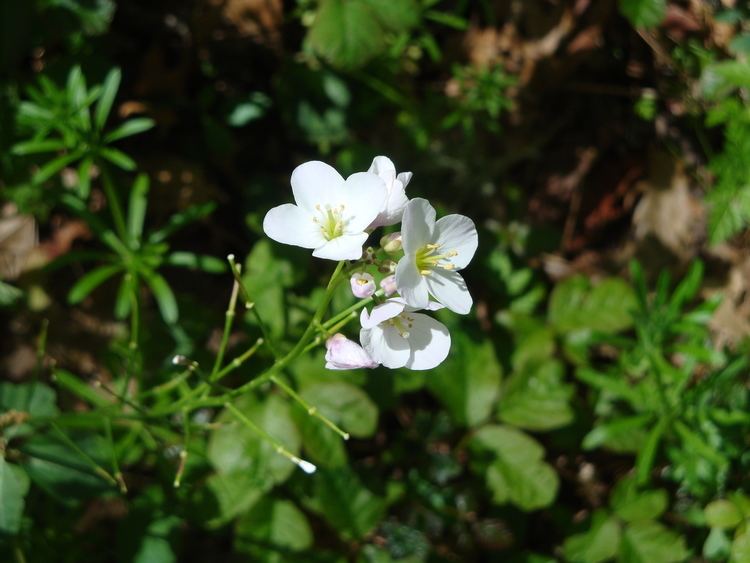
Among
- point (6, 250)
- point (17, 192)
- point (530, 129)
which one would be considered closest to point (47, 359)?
point (6, 250)

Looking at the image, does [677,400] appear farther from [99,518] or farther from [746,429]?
[99,518]

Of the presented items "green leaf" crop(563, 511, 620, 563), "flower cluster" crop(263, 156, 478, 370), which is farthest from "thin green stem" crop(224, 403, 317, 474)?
"green leaf" crop(563, 511, 620, 563)

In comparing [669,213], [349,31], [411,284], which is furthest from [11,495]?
[669,213]

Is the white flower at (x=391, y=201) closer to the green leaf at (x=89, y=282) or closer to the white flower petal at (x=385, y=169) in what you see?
the white flower petal at (x=385, y=169)

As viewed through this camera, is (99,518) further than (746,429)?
Yes

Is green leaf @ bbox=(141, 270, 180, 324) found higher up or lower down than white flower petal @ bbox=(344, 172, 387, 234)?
lower down

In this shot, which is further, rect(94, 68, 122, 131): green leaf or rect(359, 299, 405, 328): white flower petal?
rect(94, 68, 122, 131): green leaf

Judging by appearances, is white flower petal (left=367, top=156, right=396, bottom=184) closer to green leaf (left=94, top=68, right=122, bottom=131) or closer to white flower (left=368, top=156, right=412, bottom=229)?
white flower (left=368, top=156, right=412, bottom=229)
